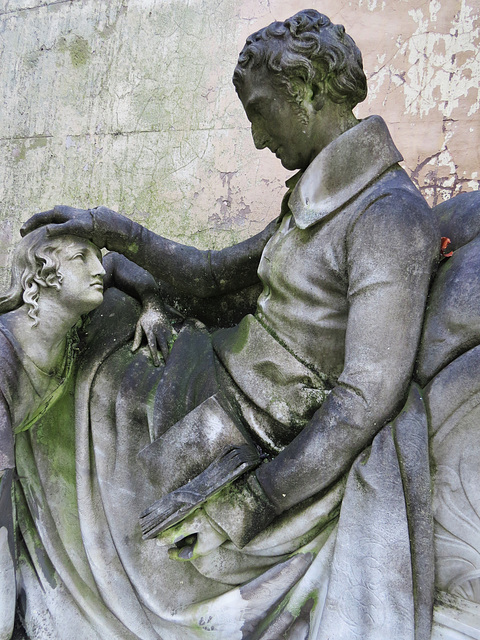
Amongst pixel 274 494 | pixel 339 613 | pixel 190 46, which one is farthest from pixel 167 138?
pixel 339 613

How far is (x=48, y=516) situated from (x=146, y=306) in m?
0.73

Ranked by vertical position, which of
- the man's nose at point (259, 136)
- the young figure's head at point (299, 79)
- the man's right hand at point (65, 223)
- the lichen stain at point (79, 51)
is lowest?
the man's right hand at point (65, 223)

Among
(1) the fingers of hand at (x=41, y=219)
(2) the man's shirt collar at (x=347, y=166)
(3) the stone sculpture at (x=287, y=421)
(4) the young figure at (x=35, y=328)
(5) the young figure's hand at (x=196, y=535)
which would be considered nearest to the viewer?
(3) the stone sculpture at (x=287, y=421)

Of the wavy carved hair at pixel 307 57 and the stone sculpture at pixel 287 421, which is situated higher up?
the wavy carved hair at pixel 307 57

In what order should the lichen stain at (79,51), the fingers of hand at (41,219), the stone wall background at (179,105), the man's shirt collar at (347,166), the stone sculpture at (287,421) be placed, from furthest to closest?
the lichen stain at (79,51) → the stone wall background at (179,105) → the fingers of hand at (41,219) → the man's shirt collar at (347,166) → the stone sculpture at (287,421)

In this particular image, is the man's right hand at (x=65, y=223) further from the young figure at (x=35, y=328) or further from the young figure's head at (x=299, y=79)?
the young figure's head at (x=299, y=79)

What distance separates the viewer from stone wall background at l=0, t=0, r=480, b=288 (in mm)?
3141

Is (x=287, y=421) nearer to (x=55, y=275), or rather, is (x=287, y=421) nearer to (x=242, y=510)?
(x=242, y=510)

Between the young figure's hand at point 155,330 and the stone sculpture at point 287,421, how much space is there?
1.3 inches

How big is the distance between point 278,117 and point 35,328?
932 mm

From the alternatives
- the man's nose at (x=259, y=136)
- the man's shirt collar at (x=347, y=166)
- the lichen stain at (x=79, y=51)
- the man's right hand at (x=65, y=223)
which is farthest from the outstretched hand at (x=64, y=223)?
the lichen stain at (x=79, y=51)

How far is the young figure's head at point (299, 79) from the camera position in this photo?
2.19 metres

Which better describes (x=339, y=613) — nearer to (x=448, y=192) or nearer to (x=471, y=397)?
(x=471, y=397)

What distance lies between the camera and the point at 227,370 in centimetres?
235
